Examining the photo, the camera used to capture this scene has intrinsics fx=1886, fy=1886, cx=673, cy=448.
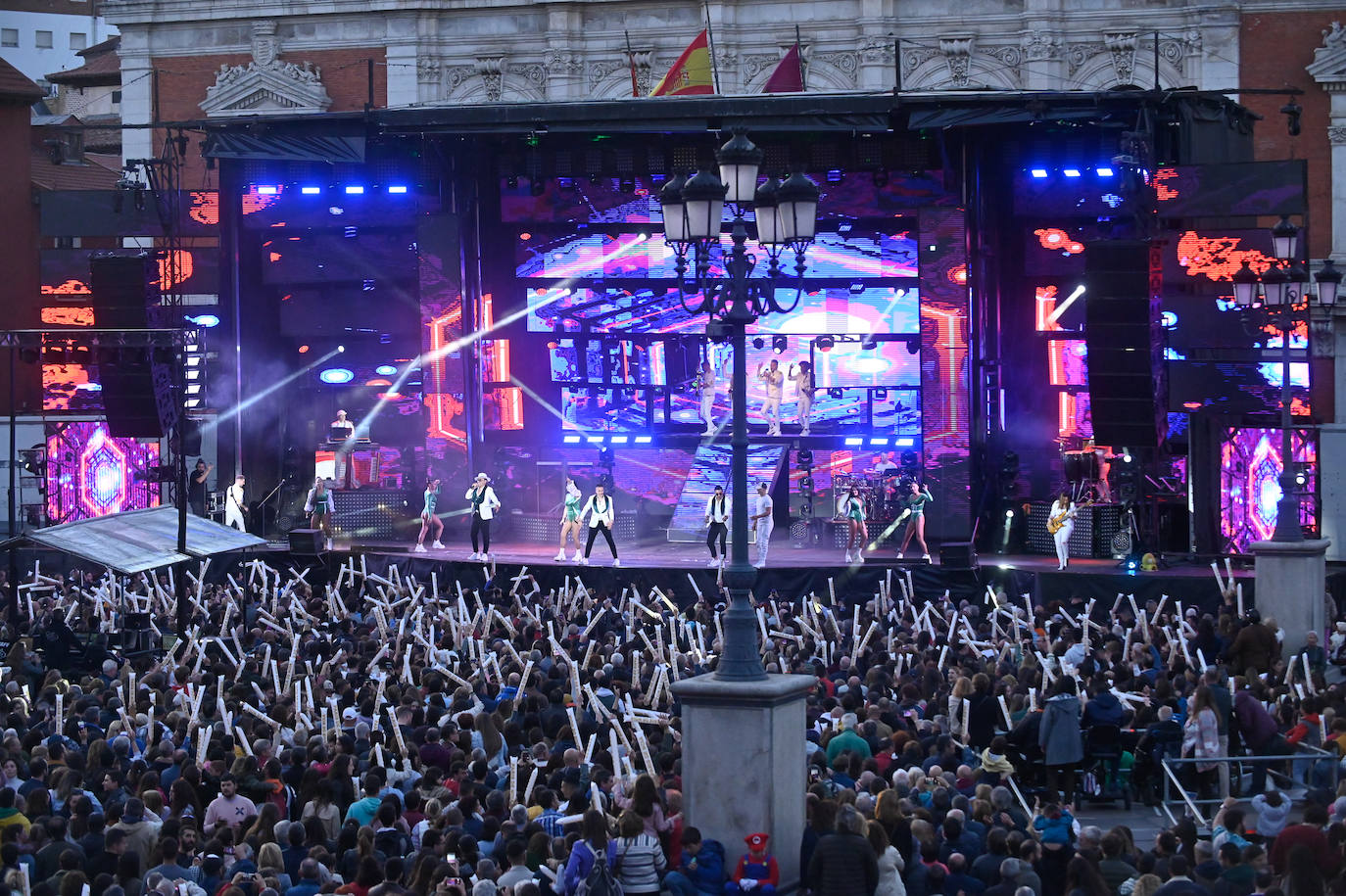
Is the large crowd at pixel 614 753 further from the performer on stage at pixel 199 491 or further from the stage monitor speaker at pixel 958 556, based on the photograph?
the performer on stage at pixel 199 491

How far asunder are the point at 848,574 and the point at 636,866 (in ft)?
59.9

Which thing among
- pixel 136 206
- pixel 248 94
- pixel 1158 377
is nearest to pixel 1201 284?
pixel 1158 377

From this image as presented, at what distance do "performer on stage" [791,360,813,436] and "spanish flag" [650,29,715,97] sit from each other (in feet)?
18.5

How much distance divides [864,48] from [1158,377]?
21.4m

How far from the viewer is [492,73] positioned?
50406mm

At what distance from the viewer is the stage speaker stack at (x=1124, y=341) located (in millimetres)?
28656

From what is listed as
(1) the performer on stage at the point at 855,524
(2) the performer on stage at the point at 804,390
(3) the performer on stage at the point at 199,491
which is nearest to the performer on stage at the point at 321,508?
(3) the performer on stage at the point at 199,491

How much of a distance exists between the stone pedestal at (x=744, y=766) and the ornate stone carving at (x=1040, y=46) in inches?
1451

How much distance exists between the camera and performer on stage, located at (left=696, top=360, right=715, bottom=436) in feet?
123

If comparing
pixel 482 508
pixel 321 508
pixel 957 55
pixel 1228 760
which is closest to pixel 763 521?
pixel 482 508

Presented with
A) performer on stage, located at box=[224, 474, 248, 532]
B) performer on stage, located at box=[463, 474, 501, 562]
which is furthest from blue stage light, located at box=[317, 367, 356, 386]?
performer on stage, located at box=[463, 474, 501, 562]

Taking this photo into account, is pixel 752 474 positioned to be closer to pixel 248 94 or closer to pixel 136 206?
pixel 136 206

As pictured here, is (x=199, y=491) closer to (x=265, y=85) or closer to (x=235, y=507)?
(x=235, y=507)

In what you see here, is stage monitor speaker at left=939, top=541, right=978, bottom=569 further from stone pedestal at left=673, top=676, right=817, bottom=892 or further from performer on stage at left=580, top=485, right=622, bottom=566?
stone pedestal at left=673, top=676, right=817, bottom=892
